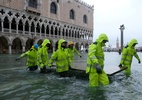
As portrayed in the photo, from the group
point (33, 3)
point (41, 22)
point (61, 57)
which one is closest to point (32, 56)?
point (61, 57)

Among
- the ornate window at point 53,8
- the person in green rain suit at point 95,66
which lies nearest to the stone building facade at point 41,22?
the ornate window at point 53,8

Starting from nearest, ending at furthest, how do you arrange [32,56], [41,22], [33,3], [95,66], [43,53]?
[95,66]
[43,53]
[32,56]
[33,3]
[41,22]

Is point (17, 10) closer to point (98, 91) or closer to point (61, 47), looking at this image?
point (61, 47)

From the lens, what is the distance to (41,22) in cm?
4047

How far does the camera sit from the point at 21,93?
5.88 meters

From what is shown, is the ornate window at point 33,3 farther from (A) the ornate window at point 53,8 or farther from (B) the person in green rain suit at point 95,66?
(B) the person in green rain suit at point 95,66

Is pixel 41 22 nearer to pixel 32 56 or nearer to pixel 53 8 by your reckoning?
pixel 53 8

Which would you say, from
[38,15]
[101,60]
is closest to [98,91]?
[101,60]

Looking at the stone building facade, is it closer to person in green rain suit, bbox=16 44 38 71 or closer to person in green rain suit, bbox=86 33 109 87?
person in green rain suit, bbox=16 44 38 71

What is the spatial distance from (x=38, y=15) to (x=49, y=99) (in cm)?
3561

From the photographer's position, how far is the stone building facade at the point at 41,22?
34184mm

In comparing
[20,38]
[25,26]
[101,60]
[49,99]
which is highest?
[25,26]

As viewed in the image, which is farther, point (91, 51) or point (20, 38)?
point (20, 38)

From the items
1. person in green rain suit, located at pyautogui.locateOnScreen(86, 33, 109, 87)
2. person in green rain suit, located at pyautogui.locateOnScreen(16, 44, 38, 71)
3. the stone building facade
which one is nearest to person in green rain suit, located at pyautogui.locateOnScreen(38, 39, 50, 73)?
person in green rain suit, located at pyautogui.locateOnScreen(16, 44, 38, 71)
